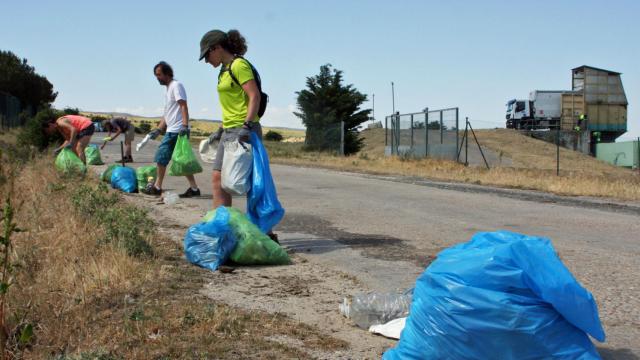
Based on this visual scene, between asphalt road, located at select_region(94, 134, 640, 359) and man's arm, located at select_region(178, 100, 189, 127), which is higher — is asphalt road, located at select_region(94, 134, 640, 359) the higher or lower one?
the lower one

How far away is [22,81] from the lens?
5356 centimetres

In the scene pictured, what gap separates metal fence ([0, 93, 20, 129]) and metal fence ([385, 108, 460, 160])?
1625 centimetres

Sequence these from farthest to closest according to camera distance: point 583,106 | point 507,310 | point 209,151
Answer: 1. point 583,106
2. point 209,151
3. point 507,310

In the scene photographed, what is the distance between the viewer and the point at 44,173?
11594 mm

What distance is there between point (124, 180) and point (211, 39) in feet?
19.1

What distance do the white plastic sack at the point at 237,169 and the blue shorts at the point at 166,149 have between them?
436cm

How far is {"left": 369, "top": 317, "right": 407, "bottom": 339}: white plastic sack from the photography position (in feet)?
12.1

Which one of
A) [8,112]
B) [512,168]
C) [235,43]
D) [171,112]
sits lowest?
[512,168]

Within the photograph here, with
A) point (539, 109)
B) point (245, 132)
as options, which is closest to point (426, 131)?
point (245, 132)

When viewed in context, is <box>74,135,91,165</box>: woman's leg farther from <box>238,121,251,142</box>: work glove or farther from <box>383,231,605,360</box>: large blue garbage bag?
<box>383,231,605,360</box>: large blue garbage bag

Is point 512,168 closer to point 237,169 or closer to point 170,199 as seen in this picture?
point 170,199

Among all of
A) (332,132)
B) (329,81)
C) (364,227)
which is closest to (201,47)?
(364,227)

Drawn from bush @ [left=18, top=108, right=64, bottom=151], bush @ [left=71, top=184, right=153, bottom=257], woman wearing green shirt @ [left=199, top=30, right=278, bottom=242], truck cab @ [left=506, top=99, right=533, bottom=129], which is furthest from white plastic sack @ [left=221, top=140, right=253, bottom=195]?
truck cab @ [left=506, top=99, right=533, bottom=129]

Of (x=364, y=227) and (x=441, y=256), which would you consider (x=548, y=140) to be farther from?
(x=441, y=256)
